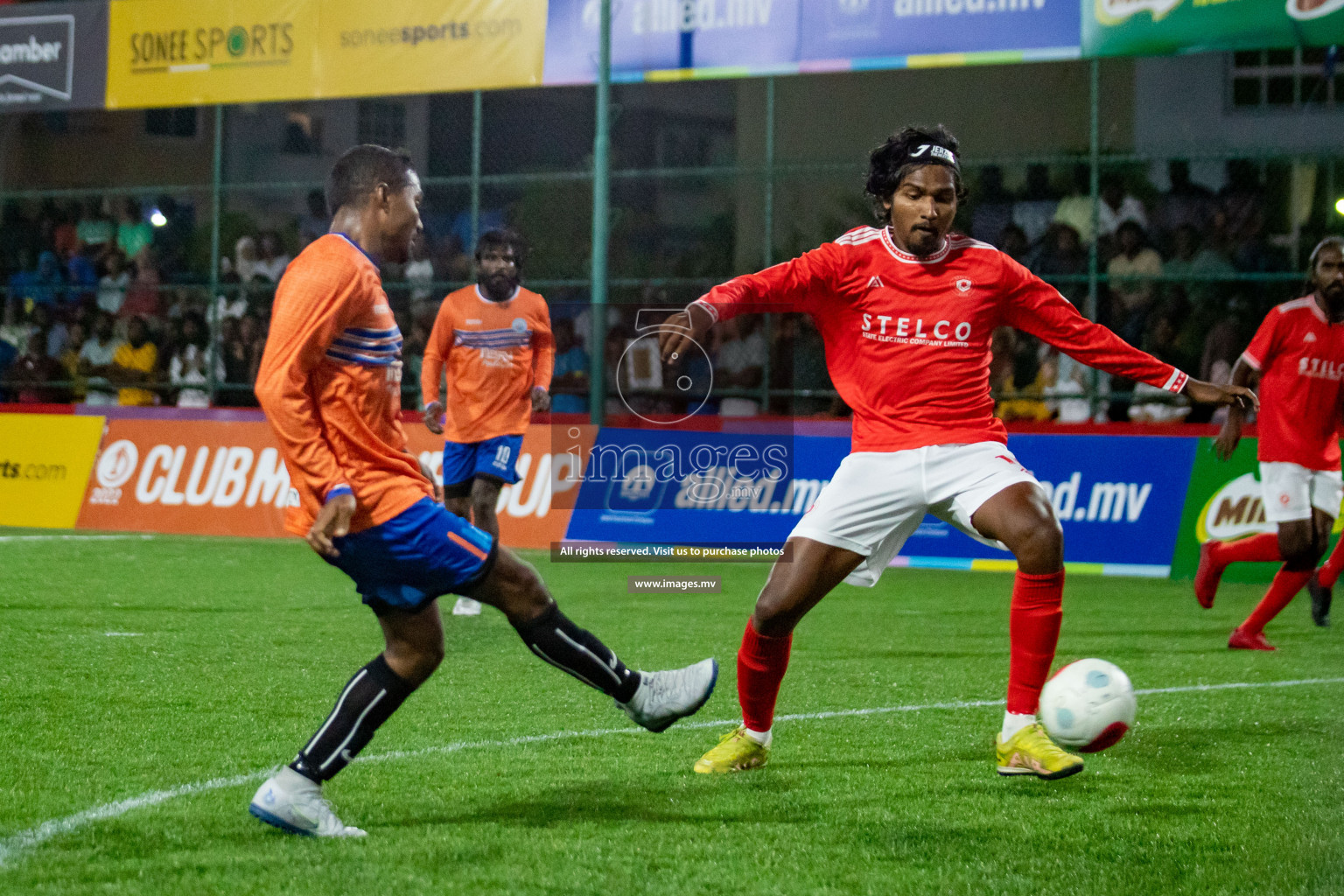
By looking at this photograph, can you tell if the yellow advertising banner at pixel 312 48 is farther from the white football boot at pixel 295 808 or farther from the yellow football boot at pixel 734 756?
the white football boot at pixel 295 808

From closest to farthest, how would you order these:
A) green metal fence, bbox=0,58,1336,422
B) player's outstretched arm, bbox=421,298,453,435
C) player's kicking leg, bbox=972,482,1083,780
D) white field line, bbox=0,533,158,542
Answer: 1. player's kicking leg, bbox=972,482,1083,780
2. player's outstretched arm, bbox=421,298,453,435
3. white field line, bbox=0,533,158,542
4. green metal fence, bbox=0,58,1336,422

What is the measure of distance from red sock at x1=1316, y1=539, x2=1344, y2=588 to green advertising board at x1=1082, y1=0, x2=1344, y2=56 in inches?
197

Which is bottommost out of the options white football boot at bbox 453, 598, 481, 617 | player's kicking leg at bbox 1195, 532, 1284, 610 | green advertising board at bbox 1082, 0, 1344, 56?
white football boot at bbox 453, 598, 481, 617

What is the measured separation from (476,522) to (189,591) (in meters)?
2.09

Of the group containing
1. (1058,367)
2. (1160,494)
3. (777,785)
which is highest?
(1058,367)

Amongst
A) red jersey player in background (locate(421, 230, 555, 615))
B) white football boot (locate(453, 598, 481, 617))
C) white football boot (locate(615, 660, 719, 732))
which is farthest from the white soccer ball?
white football boot (locate(453, 598, 481, 617))

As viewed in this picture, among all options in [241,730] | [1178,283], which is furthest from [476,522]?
[1178,283]

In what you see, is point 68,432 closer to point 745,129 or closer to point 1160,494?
point 1160,494

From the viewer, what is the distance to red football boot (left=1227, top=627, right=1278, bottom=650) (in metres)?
8.38

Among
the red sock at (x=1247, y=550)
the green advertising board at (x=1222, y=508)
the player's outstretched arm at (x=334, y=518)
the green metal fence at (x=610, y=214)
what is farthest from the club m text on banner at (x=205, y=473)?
the player's outstretched arm at (x=334, y=518)

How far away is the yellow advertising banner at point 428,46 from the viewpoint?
15.1 m

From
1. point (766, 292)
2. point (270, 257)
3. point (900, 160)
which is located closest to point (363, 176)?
point (766, 292)

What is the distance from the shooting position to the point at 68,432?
1490 cm

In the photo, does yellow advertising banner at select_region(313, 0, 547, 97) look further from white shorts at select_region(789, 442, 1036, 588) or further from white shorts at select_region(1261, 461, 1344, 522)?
white shorts at select_region(789, 442, 1036, 588)
